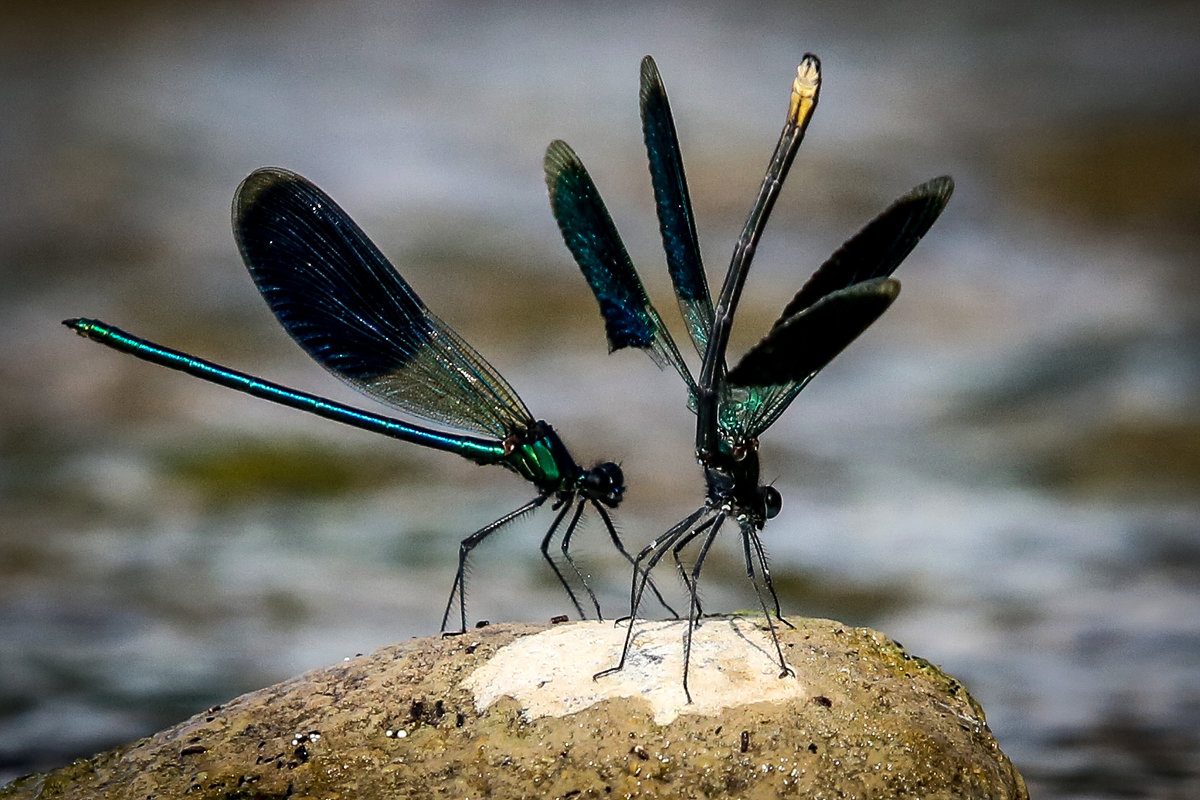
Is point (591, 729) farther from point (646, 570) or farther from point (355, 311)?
point (355, 311)

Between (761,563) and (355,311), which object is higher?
(355,311)

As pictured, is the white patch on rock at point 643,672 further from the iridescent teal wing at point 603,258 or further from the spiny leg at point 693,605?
the iridescent teal wing at point 603,258

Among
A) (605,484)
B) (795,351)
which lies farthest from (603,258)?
(795,351)

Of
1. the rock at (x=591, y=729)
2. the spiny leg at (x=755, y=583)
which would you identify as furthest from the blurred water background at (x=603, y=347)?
the spiny leg at (x=755, y=583)

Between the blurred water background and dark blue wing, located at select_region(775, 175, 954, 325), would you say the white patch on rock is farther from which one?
the blurred water background

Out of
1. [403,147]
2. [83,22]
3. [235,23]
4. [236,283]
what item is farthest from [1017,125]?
[83,22]

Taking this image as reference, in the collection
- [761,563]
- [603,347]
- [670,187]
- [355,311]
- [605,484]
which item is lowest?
[761,563]

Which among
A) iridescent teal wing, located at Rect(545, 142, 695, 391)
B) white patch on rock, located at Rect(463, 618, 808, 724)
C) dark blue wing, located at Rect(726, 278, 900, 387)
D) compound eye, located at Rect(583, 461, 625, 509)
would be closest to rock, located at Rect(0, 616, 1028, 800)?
white patch on rock, located at Rect(463, 618, 808, 724)
